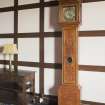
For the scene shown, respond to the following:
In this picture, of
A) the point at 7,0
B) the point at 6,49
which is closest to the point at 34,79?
the point at 6,49

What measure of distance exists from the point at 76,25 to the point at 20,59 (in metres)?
1.51

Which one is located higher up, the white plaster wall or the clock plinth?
the white plaster wall

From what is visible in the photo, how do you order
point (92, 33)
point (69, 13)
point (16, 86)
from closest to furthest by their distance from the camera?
point (69, 13) → point (92, 33) → point (16, 86)

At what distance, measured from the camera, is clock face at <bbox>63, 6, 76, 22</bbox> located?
3.02m

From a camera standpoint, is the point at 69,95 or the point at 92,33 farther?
the point at 92,33

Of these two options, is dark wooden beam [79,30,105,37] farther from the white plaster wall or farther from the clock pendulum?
the clock pendulum

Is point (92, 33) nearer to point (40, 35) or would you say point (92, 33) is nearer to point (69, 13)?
point (69, 13)

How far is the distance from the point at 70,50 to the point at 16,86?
1.33 meters

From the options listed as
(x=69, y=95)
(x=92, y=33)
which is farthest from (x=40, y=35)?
(x=69, y=95)

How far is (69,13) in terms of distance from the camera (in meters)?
3.05

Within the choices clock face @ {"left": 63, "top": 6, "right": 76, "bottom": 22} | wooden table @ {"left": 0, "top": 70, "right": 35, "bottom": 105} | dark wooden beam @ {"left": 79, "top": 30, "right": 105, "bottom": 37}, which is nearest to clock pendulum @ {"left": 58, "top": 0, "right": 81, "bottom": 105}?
clock face @ {"left": 63, "top": 6, "right": 76, "bottom": 22}

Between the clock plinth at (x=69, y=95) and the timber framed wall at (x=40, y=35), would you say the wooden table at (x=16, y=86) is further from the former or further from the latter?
the clock plinth at (x=69, y=95)

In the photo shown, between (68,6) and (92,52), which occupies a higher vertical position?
(68,6)

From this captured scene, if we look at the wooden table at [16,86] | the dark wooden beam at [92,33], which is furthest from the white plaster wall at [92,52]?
the wooden table at [16,86]
